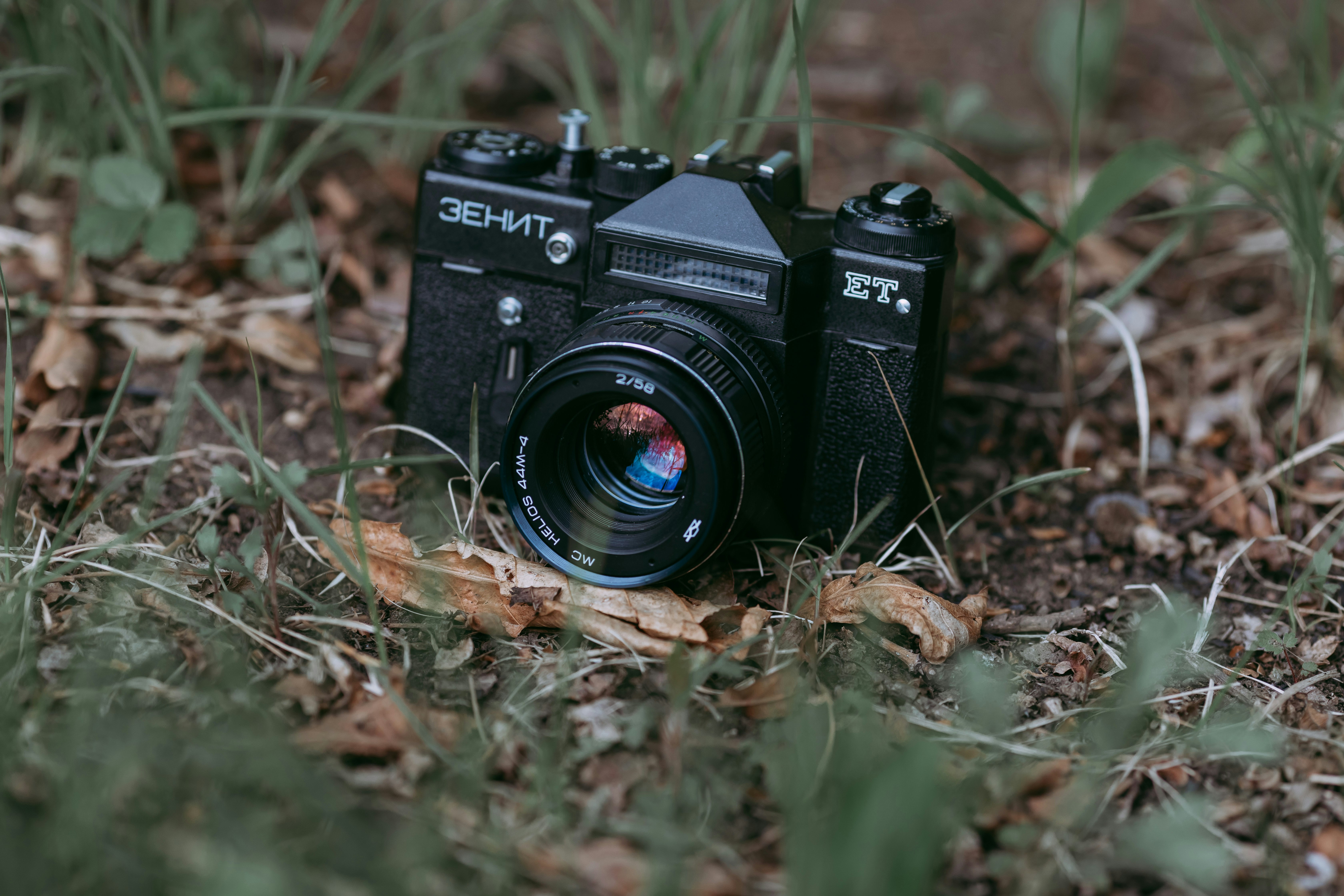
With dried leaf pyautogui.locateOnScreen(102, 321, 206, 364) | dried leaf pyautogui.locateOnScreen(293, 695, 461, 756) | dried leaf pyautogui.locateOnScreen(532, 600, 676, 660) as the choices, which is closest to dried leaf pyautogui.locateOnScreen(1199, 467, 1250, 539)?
dried leaf pyautogui.locateOnScreen(532, 600, 676, 660)

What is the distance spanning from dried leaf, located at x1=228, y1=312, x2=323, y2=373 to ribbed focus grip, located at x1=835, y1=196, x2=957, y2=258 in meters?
1.07

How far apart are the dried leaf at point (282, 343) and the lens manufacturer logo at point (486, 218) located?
1.68ft

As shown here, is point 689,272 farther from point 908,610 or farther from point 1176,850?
point 1176,850

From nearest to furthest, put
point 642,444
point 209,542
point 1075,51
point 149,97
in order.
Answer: point 209,542 → point 642,444 → point 149,97 → point 1075,51

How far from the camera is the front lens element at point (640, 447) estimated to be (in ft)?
5.49

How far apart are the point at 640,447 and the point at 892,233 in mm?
485

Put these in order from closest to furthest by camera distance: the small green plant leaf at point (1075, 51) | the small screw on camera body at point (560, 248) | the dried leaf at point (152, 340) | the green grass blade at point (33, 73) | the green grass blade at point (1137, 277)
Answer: the small screw on camera body at point (560, 248) < the green grass blade at point (33, 73) < the green grass blade at point (1137, 277) < the dried leaf at point (152, 340) < the small green plant leaf at point (1075, 51)

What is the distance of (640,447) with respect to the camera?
1.71 meters

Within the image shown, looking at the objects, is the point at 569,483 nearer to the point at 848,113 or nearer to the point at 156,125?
the point at 156,125

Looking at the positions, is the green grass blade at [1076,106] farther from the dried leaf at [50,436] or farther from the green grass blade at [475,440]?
the dried leaf at [50,436]

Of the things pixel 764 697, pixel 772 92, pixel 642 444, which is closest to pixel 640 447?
pixel 642 444

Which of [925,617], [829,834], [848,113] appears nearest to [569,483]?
[925,617]

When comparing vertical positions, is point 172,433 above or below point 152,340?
above

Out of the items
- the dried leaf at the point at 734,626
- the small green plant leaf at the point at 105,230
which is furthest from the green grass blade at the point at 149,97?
the dried leaf at the point at 734,626
